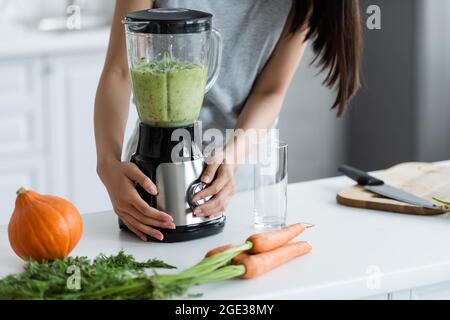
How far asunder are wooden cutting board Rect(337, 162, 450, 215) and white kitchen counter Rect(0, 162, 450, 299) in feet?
0.05

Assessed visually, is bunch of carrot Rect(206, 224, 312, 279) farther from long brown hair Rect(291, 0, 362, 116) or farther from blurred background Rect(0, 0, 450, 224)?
blurred background Rect(0, 0, 450, 224)

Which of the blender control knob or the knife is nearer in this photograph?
the blender control knob

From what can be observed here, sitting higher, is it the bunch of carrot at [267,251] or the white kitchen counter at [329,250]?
Result: the bunch of carrot at [267,251]

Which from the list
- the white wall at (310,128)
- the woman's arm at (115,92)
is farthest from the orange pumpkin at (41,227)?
the white wall at (310,128)

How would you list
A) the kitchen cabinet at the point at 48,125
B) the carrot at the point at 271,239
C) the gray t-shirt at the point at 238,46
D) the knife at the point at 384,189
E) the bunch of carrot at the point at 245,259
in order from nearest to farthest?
the bunch of carrot at the point at 245,259
the carrot at the point at 271,239
the knife at the point at 384,189
the gray t-shirt at the point at 238,46
the kitchen cabinet at the point at 48,125

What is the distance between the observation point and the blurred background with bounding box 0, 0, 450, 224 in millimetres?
2826

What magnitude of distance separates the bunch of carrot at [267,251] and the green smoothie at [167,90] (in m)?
0.25

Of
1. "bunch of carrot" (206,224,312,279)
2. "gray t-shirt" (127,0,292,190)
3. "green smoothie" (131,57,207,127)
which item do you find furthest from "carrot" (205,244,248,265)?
"gray t-shirt" (127,0,292,190)

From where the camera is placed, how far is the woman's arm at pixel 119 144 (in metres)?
1.43

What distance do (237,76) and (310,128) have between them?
1716mm

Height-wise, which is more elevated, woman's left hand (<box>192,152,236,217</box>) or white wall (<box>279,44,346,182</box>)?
woman's left hand (<box>192,152,236,217</box>)

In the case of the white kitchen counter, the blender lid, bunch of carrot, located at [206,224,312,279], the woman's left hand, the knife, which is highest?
the blender lid

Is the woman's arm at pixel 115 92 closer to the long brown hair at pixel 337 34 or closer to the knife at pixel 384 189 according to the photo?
the long brown hair at pixel 337 34
